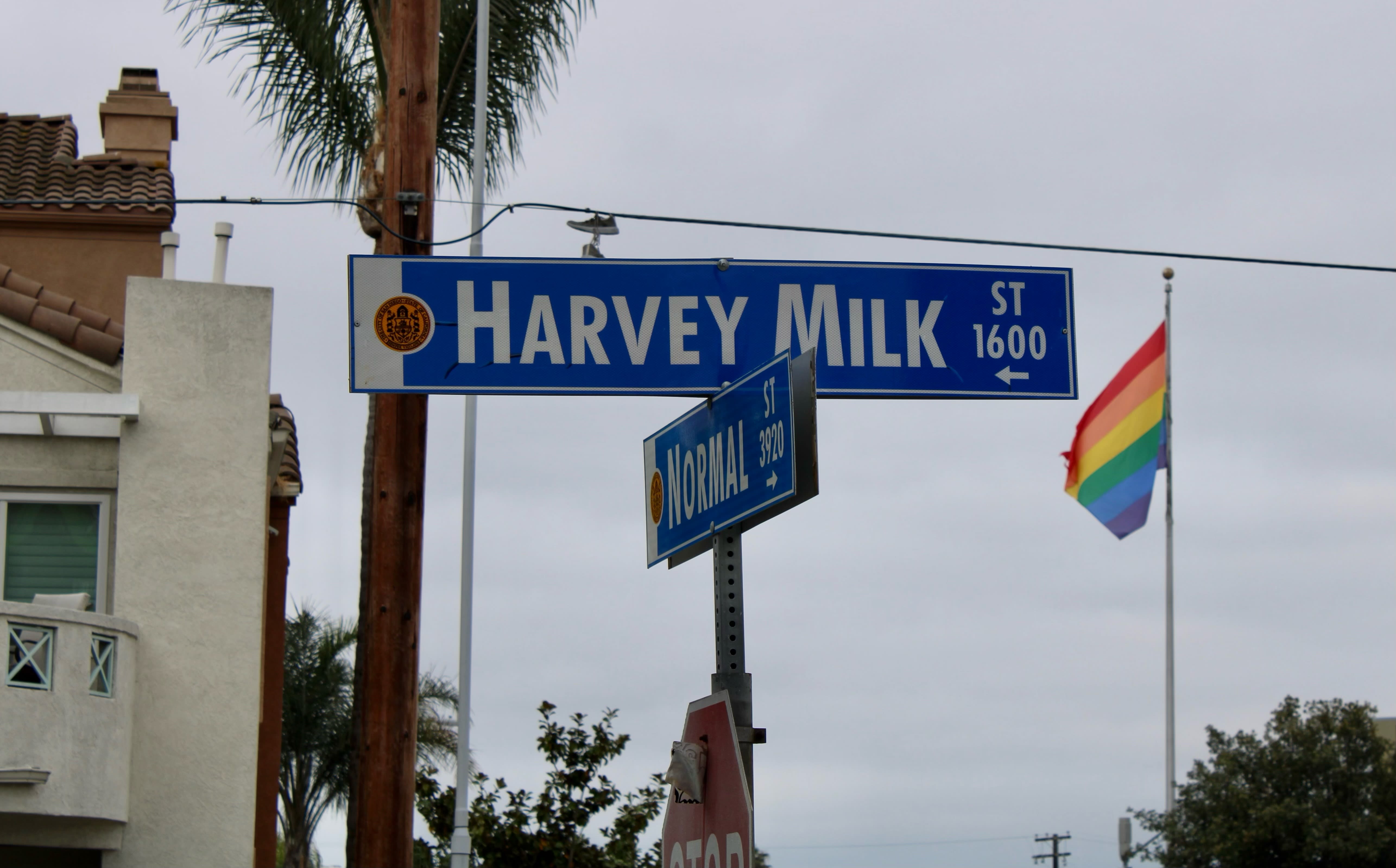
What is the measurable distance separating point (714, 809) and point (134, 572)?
31.4 ft

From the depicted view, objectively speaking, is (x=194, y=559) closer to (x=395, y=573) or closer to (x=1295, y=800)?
(x=395, y=573)

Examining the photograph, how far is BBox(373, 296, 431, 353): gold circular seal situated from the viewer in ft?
15.8

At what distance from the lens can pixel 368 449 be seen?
776 centimetres

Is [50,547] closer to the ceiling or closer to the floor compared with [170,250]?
closer to the floor

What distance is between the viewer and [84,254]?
17844 mm

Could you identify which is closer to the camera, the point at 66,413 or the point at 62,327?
the point at 66,413

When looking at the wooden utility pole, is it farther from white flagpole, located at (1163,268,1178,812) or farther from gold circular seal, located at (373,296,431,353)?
white flagpole, located at (1163,268,1178,812)

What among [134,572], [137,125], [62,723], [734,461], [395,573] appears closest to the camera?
[734,461]

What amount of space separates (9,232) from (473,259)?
48.2 feet

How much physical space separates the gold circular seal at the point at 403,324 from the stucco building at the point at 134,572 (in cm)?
760

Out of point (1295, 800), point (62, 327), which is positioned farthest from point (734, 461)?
point (1295, 800)

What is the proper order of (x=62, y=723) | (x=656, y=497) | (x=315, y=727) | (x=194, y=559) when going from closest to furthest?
(x=656, y=497) < (x=62, y=723) < (x=194, y=559) < (x=315, y=727)

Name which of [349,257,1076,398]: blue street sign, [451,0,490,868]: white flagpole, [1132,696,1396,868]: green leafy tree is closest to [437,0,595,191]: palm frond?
[451,0,490,868]: white flagpole

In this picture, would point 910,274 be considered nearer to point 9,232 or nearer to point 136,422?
point 136,422
